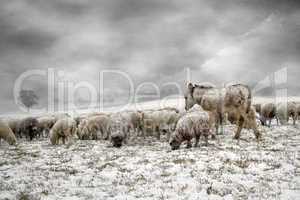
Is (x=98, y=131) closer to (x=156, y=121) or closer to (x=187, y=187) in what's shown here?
(x=156, y=121)

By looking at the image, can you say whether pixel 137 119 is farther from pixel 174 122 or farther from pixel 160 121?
pixel 174 122

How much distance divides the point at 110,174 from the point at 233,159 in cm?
507

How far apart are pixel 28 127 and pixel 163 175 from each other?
2384 cm

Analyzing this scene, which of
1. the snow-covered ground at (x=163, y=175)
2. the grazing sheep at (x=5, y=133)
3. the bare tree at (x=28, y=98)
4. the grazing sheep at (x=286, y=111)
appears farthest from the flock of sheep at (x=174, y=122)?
the bare tree at (x=28, y=98)

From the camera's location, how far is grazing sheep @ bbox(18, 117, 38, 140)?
99.9 feet

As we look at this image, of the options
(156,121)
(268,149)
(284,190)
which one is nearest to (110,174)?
(284,190)

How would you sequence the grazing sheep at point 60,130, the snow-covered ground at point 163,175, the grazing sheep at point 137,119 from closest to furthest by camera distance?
the snow-covered ground at point 163,175 < the grazing sheep at point 60,130 < the grazing sheep at point 137,119

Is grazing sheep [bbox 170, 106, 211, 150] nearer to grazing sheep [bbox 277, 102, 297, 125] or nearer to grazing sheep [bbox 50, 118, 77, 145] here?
grazing sheep [bbox 50, 118, 77, 145]

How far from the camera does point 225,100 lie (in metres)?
19.0

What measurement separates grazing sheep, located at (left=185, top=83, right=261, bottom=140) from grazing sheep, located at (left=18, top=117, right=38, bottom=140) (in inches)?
685

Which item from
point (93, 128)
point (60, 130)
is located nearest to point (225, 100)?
point (93, 128)

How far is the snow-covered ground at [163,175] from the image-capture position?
27.8 ft

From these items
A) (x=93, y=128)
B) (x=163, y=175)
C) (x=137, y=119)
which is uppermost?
(x=137, y=119)

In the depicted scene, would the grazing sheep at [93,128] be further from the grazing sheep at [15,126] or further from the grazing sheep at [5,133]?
the grazing sheep at [15,126]
